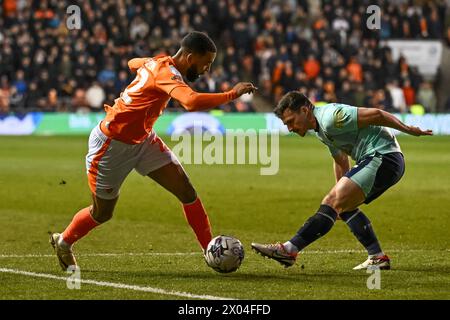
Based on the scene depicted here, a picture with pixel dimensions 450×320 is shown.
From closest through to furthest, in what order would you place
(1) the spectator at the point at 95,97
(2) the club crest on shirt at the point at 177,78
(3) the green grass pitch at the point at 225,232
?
1. (3) the green grass pitch at the point at 225,232
2. (2) the club crest on shirt at the point at 177,78
3. (1) the spectator at the point at 95,97

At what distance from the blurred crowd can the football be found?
22.2 m

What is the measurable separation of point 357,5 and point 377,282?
94.3 ft

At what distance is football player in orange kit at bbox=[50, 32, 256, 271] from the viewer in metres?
9.25

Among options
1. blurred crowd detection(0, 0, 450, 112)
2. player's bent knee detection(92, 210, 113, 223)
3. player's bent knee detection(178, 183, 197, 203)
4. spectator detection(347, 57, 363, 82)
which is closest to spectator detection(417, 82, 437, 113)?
blurred crowd detection(0, 0, 450, 112)

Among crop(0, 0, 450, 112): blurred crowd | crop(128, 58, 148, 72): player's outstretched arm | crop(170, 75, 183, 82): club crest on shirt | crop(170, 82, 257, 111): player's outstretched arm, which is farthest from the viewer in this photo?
crop(0, 0, 450, 112): blurred crowd

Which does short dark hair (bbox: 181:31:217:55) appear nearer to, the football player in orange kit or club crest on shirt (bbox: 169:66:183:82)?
the football player in orange kit

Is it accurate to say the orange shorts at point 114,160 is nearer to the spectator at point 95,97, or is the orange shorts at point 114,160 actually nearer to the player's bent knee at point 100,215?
the player's bent knee at point 100,215

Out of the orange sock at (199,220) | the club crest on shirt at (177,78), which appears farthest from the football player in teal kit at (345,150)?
the club crest on shirt at (177,78)

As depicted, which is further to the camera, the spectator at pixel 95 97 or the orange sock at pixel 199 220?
the spectator at pixel 95 97

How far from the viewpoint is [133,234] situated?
42.0 ft

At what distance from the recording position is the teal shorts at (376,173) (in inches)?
364

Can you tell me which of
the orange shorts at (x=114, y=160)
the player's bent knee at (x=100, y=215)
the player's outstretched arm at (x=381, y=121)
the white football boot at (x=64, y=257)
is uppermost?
the player's outstretched arm at (x=381, y=121)

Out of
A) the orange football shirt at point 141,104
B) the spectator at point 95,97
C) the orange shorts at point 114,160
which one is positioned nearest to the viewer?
the orange football shirt at point 141,104

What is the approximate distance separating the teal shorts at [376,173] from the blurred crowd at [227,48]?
22105 millimetres
